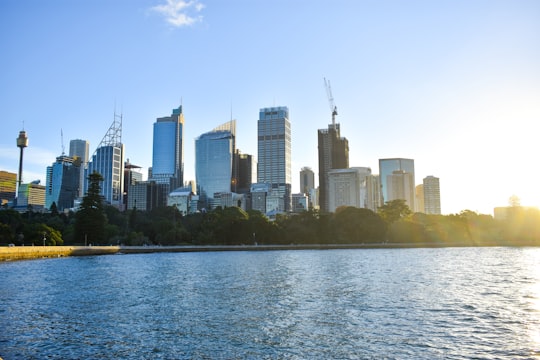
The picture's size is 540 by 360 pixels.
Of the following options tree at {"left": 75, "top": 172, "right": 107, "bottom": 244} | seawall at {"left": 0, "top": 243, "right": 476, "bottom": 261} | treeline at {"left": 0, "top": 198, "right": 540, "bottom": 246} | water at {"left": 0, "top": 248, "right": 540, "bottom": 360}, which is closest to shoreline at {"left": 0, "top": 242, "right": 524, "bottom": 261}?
seawall at {"left": 0, "top": 243, "right": 476, "bottom": 261}

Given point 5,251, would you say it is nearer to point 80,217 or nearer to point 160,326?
point 80,217

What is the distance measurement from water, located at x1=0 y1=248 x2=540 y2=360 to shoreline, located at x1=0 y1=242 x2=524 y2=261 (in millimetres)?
43901

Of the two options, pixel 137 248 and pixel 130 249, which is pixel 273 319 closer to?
pixel 130 249

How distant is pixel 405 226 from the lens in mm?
168250

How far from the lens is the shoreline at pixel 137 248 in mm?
84250

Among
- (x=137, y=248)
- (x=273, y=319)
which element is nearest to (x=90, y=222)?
(x=137, y=248)

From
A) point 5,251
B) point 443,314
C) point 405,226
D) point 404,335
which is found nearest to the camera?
point 404,335

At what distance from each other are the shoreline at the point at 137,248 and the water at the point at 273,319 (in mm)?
43901

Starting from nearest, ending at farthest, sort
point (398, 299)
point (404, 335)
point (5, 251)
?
point (404, 335)
point (398, 299)
point (5, 251)

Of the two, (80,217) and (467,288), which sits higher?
(80,217)

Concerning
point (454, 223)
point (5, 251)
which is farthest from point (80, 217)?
point (454, 223)

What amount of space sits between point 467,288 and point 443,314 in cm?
1348

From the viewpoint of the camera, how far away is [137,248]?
128750 mm

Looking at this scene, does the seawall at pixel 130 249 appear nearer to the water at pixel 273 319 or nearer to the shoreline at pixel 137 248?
the shoreline at pixel 137 248
